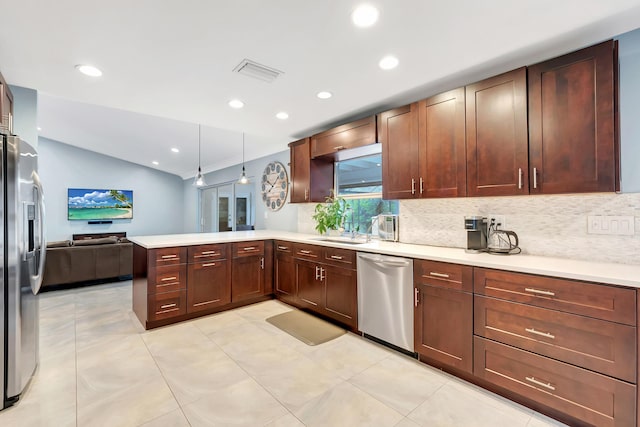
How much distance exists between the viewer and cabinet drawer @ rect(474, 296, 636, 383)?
4.74 feet

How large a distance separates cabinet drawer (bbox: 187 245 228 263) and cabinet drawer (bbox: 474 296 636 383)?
265cm

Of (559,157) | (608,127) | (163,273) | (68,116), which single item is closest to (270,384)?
(163,273)

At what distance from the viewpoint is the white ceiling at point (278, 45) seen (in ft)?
5.24

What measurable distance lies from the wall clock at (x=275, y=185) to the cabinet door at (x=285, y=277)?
1.40 meters

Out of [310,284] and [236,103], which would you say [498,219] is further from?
[236,103]

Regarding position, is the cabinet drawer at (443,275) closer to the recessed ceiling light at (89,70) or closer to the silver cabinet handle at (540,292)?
the silver cabinet handle at (540,292)

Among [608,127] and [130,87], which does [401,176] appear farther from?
[130,87]

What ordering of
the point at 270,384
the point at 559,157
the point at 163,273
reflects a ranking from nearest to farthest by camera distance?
the point at 559,157 < the point at 270,384 < the point at 163,273

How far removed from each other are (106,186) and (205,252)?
6841 mm

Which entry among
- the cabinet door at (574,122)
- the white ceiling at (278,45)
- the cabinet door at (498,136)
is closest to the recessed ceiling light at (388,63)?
the white ceiling at (278,45)

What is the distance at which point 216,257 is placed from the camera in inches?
132

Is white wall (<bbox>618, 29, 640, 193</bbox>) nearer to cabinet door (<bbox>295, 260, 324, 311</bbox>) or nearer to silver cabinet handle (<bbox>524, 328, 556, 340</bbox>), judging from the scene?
silver cabinet handle (<bbox>524, 328, 556, 340</bbox>)

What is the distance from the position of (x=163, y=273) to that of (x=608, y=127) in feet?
12.3

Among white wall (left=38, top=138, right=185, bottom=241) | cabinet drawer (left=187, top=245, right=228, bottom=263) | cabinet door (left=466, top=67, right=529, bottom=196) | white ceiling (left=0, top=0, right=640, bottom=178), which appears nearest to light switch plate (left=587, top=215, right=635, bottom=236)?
cabinet door (left=466, top=67, right=529, bottom=196)
